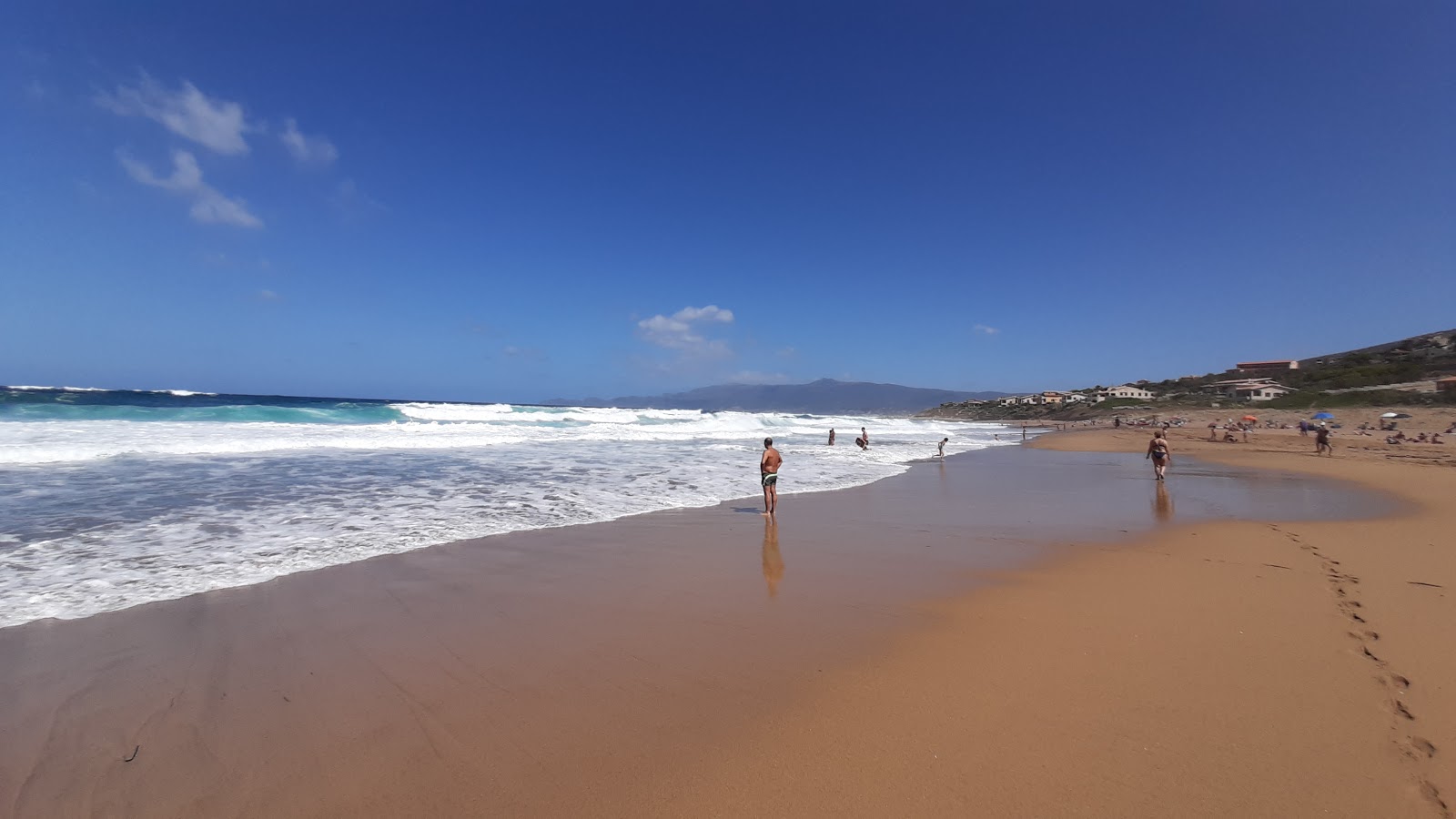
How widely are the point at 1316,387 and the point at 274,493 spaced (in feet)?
233

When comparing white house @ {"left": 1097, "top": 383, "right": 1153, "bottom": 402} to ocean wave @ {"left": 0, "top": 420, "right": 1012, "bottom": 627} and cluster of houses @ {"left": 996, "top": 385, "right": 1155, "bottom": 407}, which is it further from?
ocean wave @ {"left": 0, "top": 420, "right": 1012, "bottom": 627}

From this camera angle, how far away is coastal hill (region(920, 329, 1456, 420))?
A: 40625mm

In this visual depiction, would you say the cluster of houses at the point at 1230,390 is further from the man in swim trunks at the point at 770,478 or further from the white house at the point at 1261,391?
the man in swim trunks at the point at 770,478

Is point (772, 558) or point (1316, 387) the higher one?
point (1316, 387)

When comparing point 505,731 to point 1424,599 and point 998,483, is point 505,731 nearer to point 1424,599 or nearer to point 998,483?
point 1424,599

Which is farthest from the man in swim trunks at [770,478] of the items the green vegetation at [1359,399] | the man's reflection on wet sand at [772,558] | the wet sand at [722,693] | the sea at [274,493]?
the green vegetation at [1359,399]

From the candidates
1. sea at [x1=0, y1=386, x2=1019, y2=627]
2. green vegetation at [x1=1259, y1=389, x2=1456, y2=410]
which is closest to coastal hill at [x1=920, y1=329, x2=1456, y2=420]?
green vegetation at [x1=1259, y1=389, x2=1456, y2=410]

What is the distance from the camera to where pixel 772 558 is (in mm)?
6633

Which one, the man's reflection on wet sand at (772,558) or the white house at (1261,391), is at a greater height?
the white house at (1261,391)

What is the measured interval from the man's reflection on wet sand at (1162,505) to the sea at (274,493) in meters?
5.56

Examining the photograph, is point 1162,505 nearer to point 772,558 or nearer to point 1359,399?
point 772,558

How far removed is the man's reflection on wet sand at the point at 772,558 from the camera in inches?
224

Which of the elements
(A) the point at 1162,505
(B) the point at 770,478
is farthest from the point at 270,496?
(A) the point at 1162,505

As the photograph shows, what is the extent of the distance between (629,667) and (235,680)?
242 centimetres
